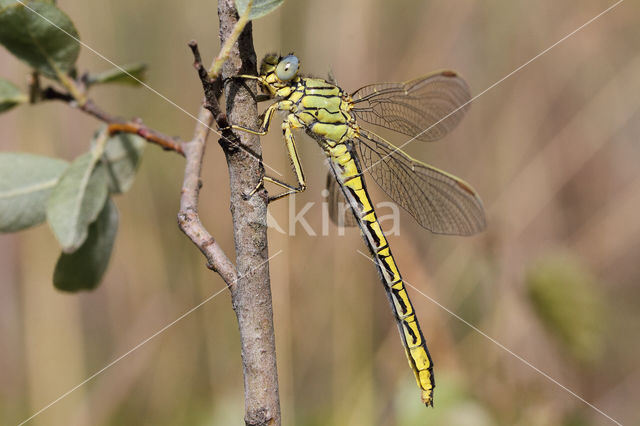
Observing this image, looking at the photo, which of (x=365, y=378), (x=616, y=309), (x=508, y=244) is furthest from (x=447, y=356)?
(x=616, y=309)

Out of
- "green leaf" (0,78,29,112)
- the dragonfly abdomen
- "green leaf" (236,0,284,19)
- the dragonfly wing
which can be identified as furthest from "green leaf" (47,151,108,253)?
the dragonfly wing

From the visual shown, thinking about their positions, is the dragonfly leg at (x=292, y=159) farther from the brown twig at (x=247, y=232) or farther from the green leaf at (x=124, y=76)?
the brown twig at (x=247, y=232)

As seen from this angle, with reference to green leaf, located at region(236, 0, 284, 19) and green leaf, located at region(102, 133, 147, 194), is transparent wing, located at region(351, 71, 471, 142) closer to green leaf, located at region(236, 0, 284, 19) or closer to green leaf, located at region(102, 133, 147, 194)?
green leaf, located at region(102, 133, 147, 194)

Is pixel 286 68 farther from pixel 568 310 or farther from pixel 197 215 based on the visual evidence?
pixel 568 310

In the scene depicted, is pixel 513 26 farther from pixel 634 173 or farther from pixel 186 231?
pixel 186 231

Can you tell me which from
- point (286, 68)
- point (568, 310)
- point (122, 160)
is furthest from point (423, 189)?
point (122, 160)

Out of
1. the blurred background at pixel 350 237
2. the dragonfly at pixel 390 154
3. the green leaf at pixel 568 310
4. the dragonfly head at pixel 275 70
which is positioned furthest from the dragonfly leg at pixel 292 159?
the blurred background at pixel 350 237
